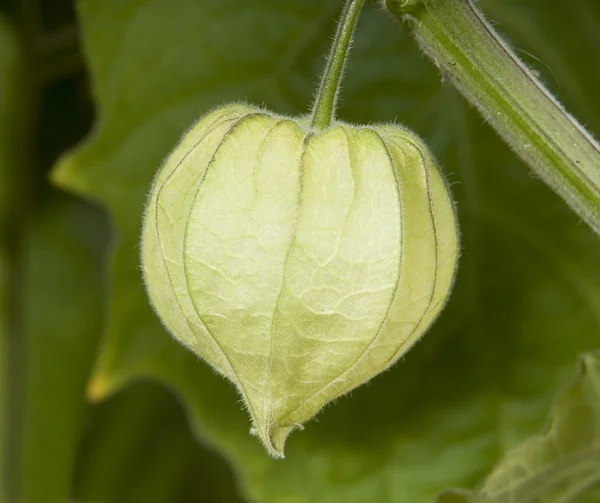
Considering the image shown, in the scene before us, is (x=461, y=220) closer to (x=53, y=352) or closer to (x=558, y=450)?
(x=558, y=450)

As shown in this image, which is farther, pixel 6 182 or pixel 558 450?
pixel 6 182

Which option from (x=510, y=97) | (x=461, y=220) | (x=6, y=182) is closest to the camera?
(x=510, y=97)

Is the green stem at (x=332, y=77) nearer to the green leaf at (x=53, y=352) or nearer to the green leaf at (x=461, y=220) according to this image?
the green leaf at (x=461, y=220)

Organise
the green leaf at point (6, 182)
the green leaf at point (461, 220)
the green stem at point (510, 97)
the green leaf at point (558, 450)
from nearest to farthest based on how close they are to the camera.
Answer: the green stem at point (510, 97)
the green leaf at point (558, 450)
the green leaf at point (461, 220)
the green leaf at point (6, 182)

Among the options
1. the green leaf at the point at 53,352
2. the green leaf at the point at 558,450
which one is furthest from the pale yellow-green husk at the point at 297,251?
the green leaf at the point at 53,352

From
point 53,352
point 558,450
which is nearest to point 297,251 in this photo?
point 558,450

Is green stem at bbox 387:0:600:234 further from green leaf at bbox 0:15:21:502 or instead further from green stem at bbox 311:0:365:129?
green leaf at bbox 0:15:21:502

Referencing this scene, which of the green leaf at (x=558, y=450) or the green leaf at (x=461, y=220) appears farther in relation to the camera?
the green leaf at (x=461, y=220)
